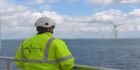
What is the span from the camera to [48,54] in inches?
196

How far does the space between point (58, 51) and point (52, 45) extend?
0.36 feet

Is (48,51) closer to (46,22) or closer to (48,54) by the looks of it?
(48,54)

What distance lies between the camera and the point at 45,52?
196 inches

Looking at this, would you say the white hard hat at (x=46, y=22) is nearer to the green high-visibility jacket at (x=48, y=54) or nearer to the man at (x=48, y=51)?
the man at (x=48, y=51)

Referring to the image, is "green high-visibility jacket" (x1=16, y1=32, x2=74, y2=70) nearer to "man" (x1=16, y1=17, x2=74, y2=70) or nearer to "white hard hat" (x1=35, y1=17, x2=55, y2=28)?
"man" (x1=16, y1=17, x2=74, y2=70)

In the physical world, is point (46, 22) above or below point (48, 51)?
above

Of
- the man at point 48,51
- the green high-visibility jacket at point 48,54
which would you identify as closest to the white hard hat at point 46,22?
the man at point 48,51

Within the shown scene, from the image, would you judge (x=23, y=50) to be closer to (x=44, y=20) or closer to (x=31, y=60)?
(x=31, y=60)

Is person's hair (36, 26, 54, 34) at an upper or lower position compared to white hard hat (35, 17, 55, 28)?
lower

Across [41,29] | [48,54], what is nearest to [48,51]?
[48,54]

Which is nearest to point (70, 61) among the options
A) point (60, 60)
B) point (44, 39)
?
point (60, 60)

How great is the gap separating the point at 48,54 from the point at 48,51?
41 millimetres

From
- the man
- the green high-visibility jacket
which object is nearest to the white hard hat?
the man

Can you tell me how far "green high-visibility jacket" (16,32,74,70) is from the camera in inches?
193
